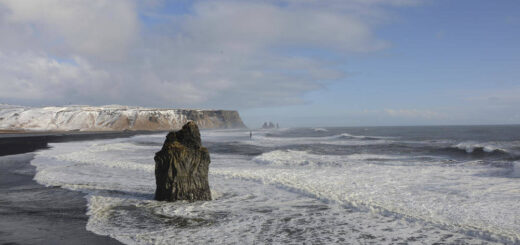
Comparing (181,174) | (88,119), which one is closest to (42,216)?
(181,174)

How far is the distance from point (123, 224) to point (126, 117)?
151 metres

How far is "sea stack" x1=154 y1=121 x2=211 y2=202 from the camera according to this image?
388 inches

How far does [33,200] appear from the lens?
10.2 m

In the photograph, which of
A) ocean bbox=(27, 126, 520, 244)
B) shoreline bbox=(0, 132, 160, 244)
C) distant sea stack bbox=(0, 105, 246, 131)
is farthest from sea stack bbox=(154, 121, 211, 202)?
distant sea stack bbox=(0, 105, 246, 131)

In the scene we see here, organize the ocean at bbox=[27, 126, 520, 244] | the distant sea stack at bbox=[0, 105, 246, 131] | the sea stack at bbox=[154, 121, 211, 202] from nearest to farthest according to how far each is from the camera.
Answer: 1. the ocean at bbox=[27, 126, 520, 244]
2. the sea stack at bbox=[154, 121, 211, 202]
3. the distant sea stack at bbox=[0, 105, 246, 131]

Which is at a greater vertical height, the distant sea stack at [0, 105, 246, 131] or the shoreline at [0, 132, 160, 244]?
the distant sea stack at [0, 105, 246, 131]

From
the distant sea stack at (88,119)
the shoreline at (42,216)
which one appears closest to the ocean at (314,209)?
the shoreline at (42,216)

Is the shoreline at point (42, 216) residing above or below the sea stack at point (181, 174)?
below

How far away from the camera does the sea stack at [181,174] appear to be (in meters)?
9.84

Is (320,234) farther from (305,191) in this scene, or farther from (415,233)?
(305,191)

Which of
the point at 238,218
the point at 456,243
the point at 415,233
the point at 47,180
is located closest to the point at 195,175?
the point at 238,218

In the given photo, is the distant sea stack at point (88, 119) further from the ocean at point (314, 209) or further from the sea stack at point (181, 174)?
the sea stack at point (181, 174)

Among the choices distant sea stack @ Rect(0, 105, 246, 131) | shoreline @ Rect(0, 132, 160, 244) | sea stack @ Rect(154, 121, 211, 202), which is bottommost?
shoreline @ Rect(0, 132, 160, 244)

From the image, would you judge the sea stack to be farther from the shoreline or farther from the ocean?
the shoreline
